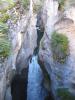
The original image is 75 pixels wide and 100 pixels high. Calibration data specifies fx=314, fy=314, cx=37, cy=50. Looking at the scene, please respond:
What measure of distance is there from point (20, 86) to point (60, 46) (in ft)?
17.0

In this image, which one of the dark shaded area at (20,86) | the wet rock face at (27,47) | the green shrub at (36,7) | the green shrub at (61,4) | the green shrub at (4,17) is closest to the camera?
the green shrub at (4,17)

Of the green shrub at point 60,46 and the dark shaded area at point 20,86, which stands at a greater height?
the green shrub at point 60,46

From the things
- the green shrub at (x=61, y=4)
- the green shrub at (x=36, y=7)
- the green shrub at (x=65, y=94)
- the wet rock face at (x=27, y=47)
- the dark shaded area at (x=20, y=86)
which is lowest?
the dark shaded area at (x=20, y=86)

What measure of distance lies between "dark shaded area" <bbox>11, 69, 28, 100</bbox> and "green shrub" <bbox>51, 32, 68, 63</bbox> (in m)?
3.94

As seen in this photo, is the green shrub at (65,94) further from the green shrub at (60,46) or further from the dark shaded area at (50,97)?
the dark shaded area at (50,97)

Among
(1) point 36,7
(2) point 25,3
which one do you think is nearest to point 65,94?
(2) point 25,3

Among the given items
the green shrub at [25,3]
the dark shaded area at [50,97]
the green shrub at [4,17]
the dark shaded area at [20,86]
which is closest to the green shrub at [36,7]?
the dark shaded area at [20,86]

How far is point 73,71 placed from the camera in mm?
13242

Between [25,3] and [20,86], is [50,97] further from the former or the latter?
[25,3]

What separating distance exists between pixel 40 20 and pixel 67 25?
741cm

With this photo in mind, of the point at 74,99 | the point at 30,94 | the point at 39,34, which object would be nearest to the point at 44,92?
the point at 30,94

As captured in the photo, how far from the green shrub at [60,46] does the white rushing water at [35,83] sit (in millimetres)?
3110

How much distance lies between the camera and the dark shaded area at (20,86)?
16906 mm

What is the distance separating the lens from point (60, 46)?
13.3 m
